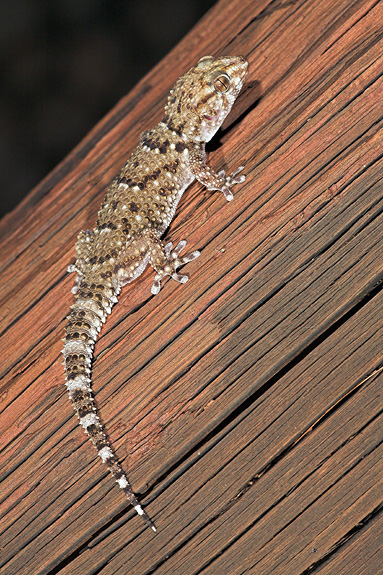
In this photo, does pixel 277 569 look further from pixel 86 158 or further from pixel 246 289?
pixel 86 158

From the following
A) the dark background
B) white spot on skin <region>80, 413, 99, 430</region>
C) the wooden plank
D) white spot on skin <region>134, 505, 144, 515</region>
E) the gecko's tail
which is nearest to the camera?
the wooden plank

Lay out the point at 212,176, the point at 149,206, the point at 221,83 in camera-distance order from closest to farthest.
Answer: the point at 212,176 → the point at 149,206 → the point at 221,83

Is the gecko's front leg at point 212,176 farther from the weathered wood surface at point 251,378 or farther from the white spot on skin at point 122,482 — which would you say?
the white spot on skin at point 122,482

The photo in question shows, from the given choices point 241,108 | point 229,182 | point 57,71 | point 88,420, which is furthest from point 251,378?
point 57,71

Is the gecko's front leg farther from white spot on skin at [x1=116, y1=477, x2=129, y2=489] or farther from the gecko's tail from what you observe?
white spot on skin at [x1=116, y1=477, x2=129, y2=489]

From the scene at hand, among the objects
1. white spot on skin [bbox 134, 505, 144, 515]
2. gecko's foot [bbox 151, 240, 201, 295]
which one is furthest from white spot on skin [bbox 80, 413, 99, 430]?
gecko's foot [bbox 151, 240, 201, 295]

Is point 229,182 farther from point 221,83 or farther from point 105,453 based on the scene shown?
point 105,453

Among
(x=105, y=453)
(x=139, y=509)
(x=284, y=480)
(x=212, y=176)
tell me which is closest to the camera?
(x=284, y=480)
